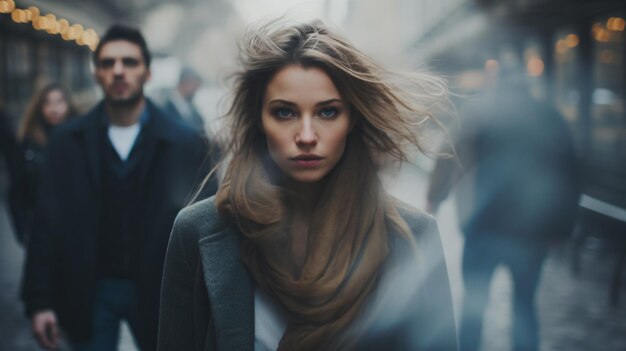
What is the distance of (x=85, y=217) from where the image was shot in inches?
120

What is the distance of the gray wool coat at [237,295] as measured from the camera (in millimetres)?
1768

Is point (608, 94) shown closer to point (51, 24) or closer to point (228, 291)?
point (228, 291)

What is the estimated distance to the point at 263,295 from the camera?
1.82 m

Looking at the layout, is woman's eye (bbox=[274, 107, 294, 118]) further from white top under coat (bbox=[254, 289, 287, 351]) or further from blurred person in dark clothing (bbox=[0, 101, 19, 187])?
blurred person in dark clothing (bbox=[0, 101, 19, 187])

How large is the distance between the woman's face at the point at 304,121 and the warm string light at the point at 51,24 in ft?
48.4

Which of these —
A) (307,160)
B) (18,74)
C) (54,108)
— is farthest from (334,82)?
(18,74)

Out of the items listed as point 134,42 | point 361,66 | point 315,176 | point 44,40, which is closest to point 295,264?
point 315,176

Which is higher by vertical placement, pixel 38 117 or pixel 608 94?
pixel 608 94

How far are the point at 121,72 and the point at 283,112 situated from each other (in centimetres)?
173

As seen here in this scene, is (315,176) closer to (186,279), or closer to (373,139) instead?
(373,139)

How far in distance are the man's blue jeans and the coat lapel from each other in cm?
135

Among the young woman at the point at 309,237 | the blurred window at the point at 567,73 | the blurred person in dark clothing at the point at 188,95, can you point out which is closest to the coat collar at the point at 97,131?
the young woman at the point at 309,237

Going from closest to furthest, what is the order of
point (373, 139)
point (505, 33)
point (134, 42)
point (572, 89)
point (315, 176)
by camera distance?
point (315, 176) → point (373, 139) → point (134, 42) → point (572, 89) → point (505, 33)

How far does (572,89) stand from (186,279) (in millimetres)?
10711
